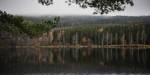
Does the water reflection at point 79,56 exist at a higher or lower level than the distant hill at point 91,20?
lower

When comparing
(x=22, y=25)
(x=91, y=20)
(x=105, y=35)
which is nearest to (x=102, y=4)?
(x=91, y=20)

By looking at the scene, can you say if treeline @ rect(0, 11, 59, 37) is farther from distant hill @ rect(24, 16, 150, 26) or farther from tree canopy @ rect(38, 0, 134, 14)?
tree canopy @ rect(38, 0, 134, 14)

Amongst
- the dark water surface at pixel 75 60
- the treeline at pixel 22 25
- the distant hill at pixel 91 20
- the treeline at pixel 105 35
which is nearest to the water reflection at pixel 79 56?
the dark water surface at pixel 75 60

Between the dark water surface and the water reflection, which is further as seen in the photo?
the water reflection

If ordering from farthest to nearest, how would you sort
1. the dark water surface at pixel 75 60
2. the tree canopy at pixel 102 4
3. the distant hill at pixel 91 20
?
the distant hill at pixel 91 20 < the dark water surface at pixel 75 60 < the tree canopy at pixel 102 4

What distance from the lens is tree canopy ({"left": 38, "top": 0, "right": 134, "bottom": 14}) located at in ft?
19.5

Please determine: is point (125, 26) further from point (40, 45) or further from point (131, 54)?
point (40, 45)

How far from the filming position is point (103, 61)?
6.59m

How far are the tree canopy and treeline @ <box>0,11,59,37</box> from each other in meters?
0.36

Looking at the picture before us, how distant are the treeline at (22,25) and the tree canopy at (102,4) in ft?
1.19

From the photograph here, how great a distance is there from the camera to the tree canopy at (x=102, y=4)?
5932 mm

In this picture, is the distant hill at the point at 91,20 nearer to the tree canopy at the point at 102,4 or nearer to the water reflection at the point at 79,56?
the tree canopy at the point at 102,4

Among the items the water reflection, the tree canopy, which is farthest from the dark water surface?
the tree canopy

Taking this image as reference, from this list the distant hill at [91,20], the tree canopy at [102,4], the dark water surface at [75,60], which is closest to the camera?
the tree canopy at [102,4]
